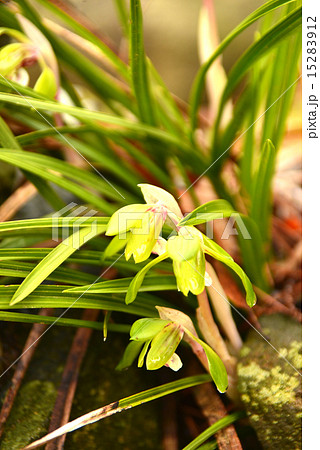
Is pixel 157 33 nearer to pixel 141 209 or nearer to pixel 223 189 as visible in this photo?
pixel 223 189

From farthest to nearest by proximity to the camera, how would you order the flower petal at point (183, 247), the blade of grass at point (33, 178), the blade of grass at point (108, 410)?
→ the blade of grass at point (33, 178) < the blade of grass at point (108, 410) < the flower petal at point (183, 247)

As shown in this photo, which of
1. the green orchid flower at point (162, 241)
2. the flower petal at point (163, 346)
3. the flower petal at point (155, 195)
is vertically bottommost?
the flower petal at point (163, 346)

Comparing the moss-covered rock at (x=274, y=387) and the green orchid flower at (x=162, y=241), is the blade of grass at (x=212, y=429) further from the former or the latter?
the green orchid flower at (x=162, y=241)

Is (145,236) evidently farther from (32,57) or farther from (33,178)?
(32,57)

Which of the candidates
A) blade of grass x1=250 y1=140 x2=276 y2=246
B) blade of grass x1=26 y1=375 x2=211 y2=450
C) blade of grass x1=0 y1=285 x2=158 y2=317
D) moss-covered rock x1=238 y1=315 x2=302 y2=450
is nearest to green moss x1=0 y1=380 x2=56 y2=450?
blade of grass x1=26 y1=375 x2=211 y2=450

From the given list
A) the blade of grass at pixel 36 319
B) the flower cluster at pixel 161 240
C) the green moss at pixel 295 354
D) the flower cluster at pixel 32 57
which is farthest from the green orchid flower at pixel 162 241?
the flower cluster at pixel 32 57

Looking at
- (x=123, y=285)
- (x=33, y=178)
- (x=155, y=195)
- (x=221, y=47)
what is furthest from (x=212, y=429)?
(x=221, y=47)
